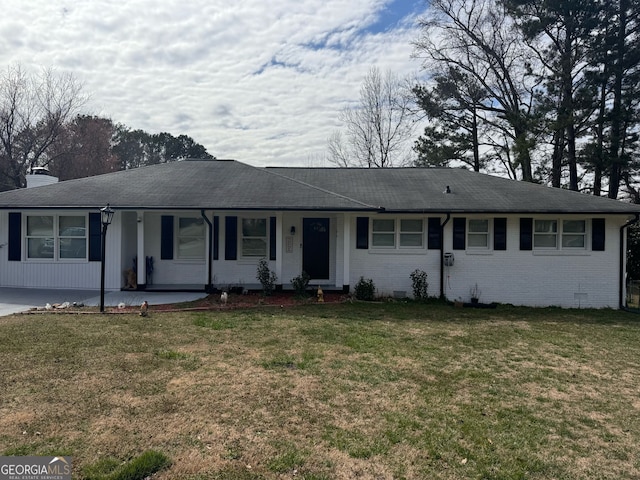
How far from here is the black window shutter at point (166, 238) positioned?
39.0ft

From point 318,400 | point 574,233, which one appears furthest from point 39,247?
point 574,233

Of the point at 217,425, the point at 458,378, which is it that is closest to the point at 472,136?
the point at 458,378

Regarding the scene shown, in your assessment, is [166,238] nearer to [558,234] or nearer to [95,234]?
[95,234]

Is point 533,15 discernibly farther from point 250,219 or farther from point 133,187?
point 133,187

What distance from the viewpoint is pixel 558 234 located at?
11477mm

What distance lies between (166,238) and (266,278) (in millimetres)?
3417

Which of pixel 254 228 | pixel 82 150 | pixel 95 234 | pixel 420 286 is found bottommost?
pixel 420 286

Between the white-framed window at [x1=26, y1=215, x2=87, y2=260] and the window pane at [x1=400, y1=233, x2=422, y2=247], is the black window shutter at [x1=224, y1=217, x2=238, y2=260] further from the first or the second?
the window pane at [x1=400, y1=233, x2=422, y2=247]

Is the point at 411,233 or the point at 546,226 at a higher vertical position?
the point at 546,226

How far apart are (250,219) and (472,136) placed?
57.4ft

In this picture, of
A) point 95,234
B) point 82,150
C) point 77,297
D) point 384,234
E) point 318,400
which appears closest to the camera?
point 318,400

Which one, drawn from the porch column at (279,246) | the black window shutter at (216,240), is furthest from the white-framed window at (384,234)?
the black window shutter at (216,240)

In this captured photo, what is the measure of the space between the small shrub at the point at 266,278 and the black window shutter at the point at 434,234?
178 inches

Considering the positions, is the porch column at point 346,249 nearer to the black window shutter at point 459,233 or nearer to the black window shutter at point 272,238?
the black window shutter at point 272,238
